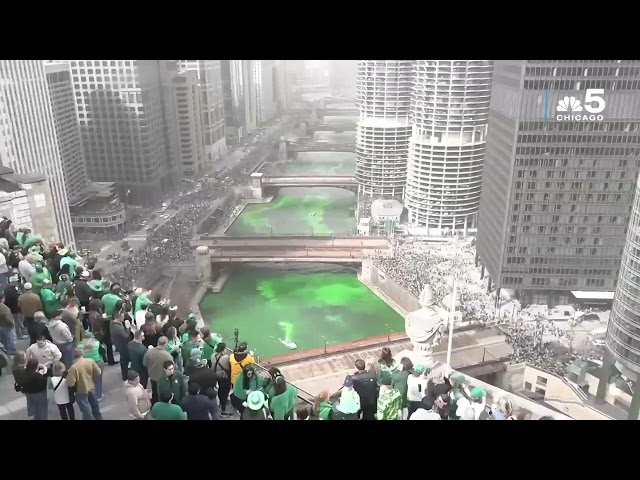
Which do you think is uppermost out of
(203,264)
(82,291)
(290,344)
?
(82,291)

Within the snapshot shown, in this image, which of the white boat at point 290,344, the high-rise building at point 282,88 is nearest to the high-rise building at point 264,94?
the high-rise building at point 282,88

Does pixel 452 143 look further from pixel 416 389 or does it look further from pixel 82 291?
pixel 416 389

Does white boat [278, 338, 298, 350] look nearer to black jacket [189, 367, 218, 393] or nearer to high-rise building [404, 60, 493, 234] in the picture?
high-rise building [404, 60, 493, 234]

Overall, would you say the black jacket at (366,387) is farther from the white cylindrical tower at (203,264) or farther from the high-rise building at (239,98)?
the high-rise building at (239,98)

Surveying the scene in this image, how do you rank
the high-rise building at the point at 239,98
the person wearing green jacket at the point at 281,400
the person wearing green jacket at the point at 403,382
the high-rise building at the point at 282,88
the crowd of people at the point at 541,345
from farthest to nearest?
the high-rise building at the point at 239,98 < the high-rise building at the point at 282,88 < the crowd of people at the point at 541,345 < the person wearing green jacket at the point at 403,382 < the person wearing green jacket at the point at 281,400

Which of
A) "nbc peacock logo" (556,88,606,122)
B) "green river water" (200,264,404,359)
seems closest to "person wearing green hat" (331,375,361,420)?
"green river water" (200,264,404,359)

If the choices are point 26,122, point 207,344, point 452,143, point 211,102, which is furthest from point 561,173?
point 26,122

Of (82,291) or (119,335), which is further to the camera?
(82,291)
